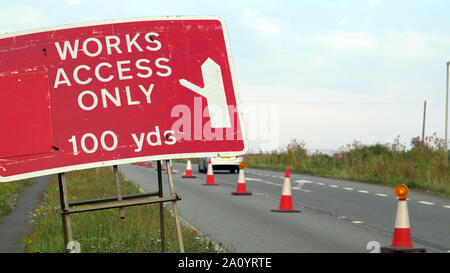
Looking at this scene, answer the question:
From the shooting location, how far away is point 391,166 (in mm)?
29969

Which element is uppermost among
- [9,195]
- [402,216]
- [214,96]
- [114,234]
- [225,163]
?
[214,96]

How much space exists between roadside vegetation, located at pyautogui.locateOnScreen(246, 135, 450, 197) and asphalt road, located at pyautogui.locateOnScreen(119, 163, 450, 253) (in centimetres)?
334

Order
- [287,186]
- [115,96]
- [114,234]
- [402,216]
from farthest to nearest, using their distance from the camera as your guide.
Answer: [287,186]
[114,234]
[402,216]
[115,96]

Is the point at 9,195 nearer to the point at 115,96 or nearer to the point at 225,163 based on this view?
the point at 115,96

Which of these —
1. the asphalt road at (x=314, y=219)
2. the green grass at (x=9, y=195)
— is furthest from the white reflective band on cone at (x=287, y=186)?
the green grass at (x=9, y=195)

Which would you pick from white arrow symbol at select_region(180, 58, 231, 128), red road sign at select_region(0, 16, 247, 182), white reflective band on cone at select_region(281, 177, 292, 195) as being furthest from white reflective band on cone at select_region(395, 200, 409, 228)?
white reflective band on cone at select_region(281, 177, 292, 195)

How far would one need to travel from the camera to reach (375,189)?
77.9 feet

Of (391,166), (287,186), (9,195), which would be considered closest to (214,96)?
(287,186)

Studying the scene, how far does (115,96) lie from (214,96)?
2.81 ft

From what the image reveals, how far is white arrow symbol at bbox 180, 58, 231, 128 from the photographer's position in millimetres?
6773

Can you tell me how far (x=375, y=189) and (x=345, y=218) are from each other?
9259 mm
